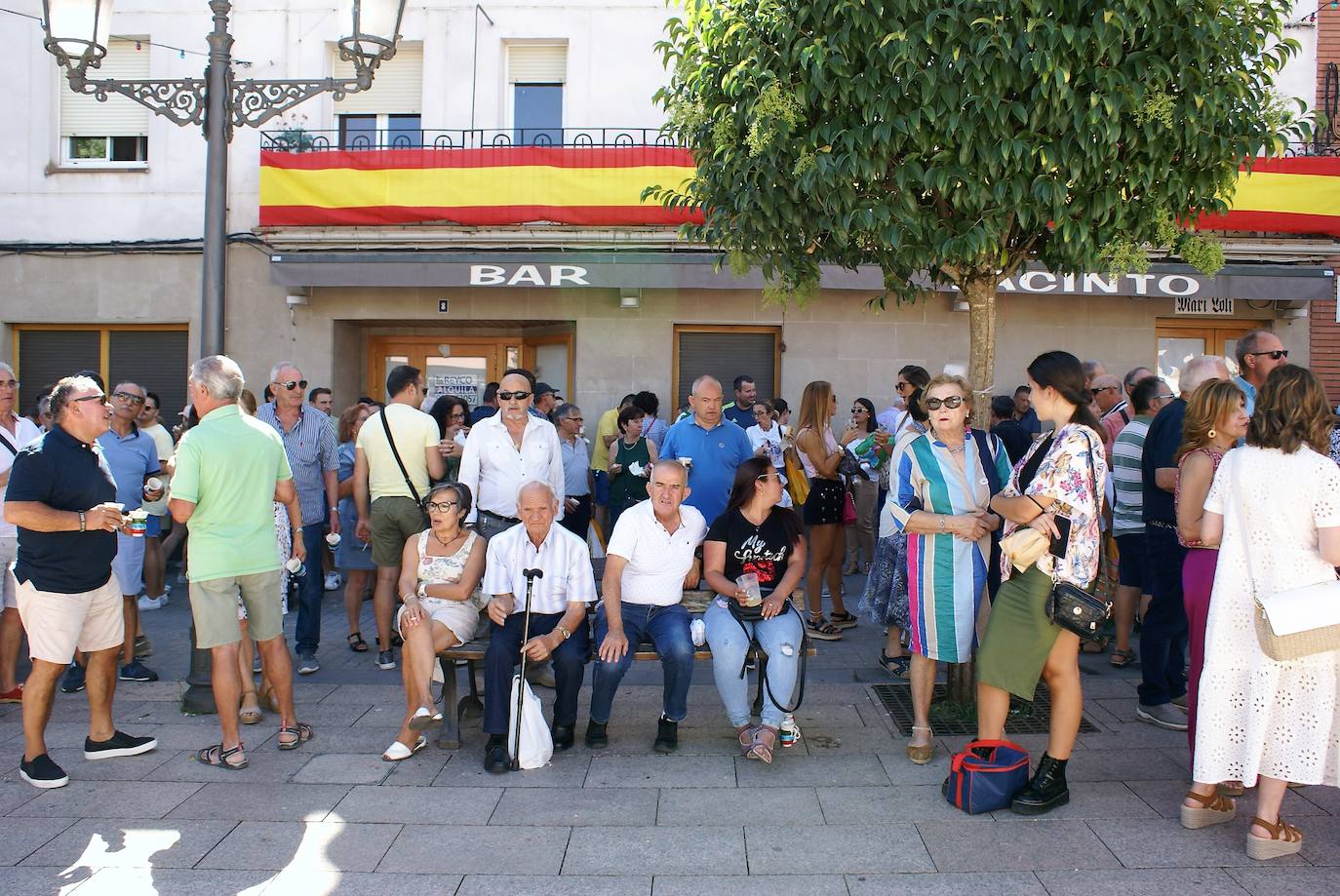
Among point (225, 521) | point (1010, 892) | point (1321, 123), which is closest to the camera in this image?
point (1010, 892)

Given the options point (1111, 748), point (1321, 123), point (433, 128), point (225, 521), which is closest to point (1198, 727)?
point (1111, 748)

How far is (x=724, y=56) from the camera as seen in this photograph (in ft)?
17.9

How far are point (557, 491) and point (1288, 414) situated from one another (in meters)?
4.16

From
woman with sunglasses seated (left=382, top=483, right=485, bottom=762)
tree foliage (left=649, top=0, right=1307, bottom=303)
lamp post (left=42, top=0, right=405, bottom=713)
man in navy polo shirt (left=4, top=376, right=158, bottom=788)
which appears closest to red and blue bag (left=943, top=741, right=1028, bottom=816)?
tree foliage (left=649, top=0, right=1307, bottom=303)

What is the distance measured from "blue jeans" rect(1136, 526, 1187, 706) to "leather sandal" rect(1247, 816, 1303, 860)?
1.63 meters

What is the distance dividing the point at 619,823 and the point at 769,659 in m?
1.19

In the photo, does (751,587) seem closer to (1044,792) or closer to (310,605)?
(1044,792)

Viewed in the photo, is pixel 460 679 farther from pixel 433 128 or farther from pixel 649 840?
pixel 433 128

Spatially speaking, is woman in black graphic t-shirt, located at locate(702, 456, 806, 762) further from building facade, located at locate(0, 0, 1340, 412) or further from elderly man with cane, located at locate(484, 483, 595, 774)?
building facade, located at locate(0, 0, 1340, 412)

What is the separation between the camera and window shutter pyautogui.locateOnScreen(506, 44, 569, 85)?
1181 centimetres

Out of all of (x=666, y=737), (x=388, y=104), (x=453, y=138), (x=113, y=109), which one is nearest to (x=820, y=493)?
(x=666, y=737)

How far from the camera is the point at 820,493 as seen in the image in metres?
7.52

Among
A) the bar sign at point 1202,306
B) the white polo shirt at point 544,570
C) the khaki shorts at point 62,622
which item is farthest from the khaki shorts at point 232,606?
the bar sign at point 1202,306

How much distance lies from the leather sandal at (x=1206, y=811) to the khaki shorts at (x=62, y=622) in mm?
4973
